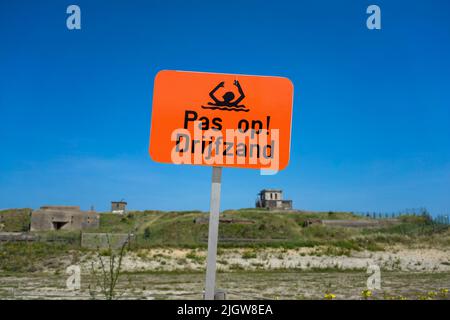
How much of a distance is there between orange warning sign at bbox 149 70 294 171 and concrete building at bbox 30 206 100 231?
131ft

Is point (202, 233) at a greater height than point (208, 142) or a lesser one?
lesser

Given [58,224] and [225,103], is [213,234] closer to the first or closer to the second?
[225,103]

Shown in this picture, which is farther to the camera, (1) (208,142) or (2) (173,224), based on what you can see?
(2) (173,224)

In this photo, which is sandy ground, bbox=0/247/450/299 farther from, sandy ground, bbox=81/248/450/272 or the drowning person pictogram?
the drowning person pictogram

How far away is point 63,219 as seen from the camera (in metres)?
39.3

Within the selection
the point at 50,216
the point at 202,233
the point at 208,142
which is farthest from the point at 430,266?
the point at 50,216

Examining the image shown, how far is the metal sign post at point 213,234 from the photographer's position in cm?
221

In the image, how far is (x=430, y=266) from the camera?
17094 millimetres

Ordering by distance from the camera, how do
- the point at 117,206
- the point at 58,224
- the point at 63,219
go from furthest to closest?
the point at 117,206, the point at 58,224, the point at 63,219

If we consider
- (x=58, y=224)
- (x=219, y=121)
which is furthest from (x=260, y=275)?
(x=58, y=224)

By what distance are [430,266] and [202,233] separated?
16807 millimetres

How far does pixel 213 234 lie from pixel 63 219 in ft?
136
